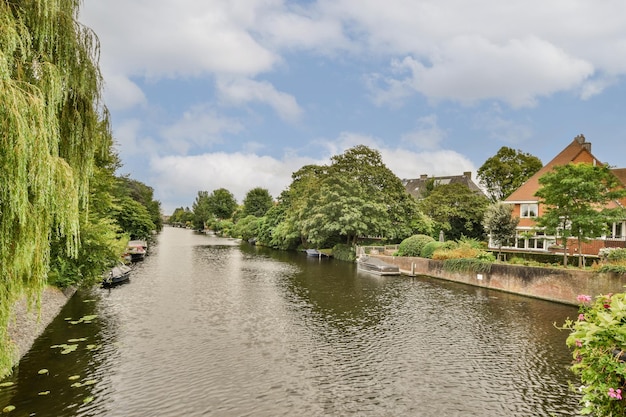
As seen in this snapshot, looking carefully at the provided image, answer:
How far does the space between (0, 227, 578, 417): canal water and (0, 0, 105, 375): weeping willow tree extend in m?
4.52

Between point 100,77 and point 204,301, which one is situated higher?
point 100,77

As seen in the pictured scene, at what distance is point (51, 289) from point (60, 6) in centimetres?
1510

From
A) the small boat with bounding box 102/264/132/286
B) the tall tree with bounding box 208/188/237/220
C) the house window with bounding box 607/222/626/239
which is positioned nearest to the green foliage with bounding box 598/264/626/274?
the house window with bounding box 607/222/626/239

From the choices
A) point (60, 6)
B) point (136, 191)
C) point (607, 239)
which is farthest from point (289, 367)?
point (136, 191)

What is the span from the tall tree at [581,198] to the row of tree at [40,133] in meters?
24.7

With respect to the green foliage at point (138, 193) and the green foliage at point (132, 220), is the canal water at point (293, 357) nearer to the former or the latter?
the green foliage at point (132, 220)

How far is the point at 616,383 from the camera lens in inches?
162

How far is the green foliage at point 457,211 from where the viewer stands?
149 feet

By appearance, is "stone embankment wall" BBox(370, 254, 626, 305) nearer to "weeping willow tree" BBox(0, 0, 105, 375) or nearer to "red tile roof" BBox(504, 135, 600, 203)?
"red tile roof" BBox(504, 135, 600, 203)

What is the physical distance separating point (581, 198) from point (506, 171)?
3107 centimetres

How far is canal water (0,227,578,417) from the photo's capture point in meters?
10.3

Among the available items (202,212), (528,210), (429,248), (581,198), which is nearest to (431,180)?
(528,210)

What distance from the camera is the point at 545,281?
2394 cm

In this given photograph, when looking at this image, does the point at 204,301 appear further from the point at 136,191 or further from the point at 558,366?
the point at 136,191
